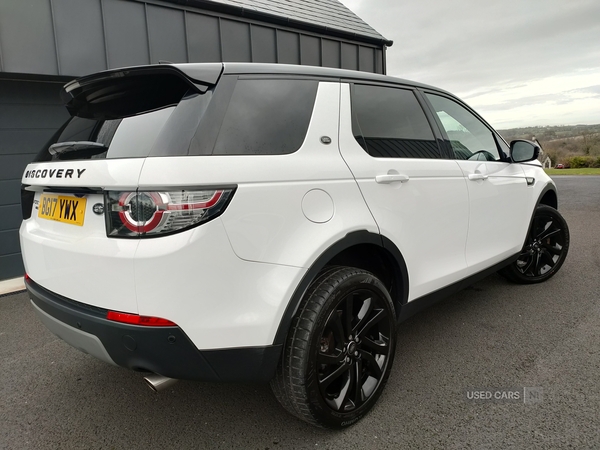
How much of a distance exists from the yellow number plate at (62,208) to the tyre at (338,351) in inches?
39.5

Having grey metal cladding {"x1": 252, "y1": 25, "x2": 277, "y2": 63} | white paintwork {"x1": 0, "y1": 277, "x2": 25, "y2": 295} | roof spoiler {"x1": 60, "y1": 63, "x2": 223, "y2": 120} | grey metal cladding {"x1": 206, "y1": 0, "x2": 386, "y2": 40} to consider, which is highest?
grey metal cladding {"x1": 206, "y1": 0, "x2": 386, "y2": 40}

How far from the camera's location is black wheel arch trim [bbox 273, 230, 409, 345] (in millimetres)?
1735

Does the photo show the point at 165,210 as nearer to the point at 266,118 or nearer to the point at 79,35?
the point at 266,118

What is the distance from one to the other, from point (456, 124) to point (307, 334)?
2020 mm

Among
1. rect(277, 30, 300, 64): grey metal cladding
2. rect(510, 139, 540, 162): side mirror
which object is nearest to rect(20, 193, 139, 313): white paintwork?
rect(510, 139, 540, 162): side mirror

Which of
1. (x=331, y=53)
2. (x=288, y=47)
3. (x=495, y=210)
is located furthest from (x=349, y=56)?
(x=495, y=210)

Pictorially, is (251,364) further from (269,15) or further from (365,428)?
(269,15)

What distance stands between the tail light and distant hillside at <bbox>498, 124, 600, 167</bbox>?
31.3 m

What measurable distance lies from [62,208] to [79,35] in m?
4.22

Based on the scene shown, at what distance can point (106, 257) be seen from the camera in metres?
1.59

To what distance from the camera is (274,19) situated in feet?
22.1

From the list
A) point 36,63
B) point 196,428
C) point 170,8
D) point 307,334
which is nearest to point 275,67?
point 307,334

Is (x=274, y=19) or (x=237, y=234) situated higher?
(x=274, y=19)

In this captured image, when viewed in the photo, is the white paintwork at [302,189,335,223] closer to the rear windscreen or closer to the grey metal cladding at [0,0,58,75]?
the rear windscreen
